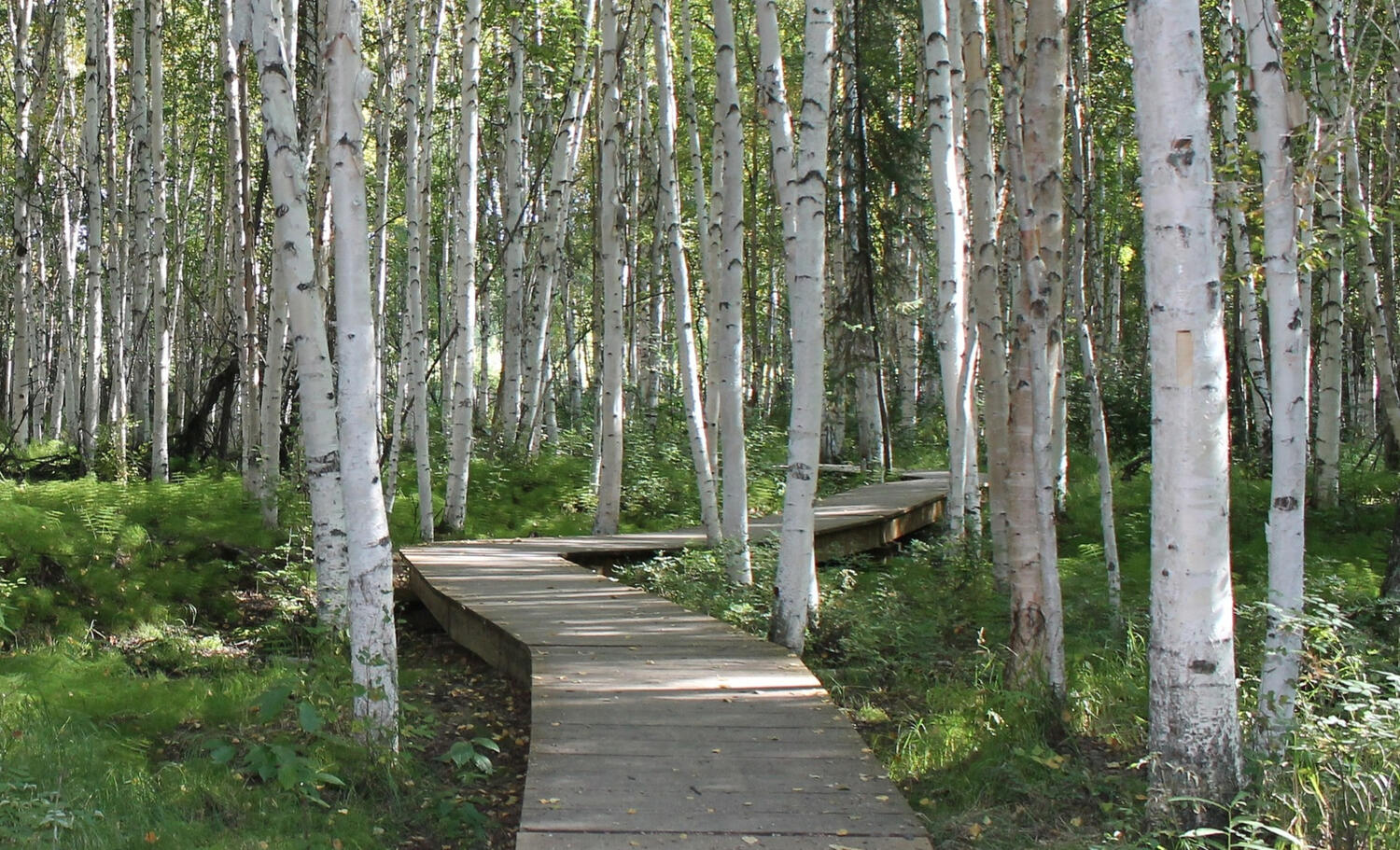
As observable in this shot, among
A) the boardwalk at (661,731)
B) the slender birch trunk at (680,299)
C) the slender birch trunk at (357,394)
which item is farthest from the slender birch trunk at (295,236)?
the slender birch trunk at (680,299)

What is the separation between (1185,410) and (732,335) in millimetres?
5473

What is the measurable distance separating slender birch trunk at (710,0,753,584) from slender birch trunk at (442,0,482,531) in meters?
3.90

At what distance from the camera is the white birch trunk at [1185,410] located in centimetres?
371

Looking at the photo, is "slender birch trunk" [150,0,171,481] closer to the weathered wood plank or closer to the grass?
the grass

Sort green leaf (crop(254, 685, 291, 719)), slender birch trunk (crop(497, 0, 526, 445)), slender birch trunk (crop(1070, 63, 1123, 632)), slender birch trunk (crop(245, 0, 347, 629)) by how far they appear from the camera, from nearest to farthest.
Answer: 1. green leaf (crop(254, 685, 291, 719))
2. slender birch trunk (crop(245, 0, 347, 629))
3. slender birch trunk (crop(1070, 63, 1123, 632))
4. slender birch trunk (crop(497, 0, 526, 445))

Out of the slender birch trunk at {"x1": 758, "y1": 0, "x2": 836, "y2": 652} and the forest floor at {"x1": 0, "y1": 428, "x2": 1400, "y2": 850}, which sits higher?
the slender birch trunk at {"x1": 758, "y1": 0, "x2": 836, "y2": 652}

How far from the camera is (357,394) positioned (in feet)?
16.1

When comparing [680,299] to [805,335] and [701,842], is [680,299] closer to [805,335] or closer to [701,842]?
[805,335]

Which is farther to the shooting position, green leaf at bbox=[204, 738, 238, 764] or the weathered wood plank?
green leaf at bbox=[204, 738, 238, 764]

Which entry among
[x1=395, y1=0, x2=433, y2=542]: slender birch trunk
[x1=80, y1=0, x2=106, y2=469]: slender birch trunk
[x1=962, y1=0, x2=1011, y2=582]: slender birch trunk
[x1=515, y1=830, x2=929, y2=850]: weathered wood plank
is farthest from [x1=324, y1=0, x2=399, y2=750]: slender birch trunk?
[x1=80, y1=0, x2=106, y2=469]: slender birch trunk

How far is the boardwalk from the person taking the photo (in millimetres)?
3900

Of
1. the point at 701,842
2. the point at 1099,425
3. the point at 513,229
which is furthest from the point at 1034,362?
the point at 513,229

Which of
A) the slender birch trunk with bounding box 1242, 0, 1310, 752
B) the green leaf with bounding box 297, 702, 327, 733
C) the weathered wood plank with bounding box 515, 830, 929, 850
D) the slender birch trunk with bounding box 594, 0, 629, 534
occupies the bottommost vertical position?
the weathered wood plank with bounding box 515, 830, 929, 850

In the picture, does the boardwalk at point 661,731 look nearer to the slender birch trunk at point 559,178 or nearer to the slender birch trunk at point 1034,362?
the slender birch trunk at point 1034,362
